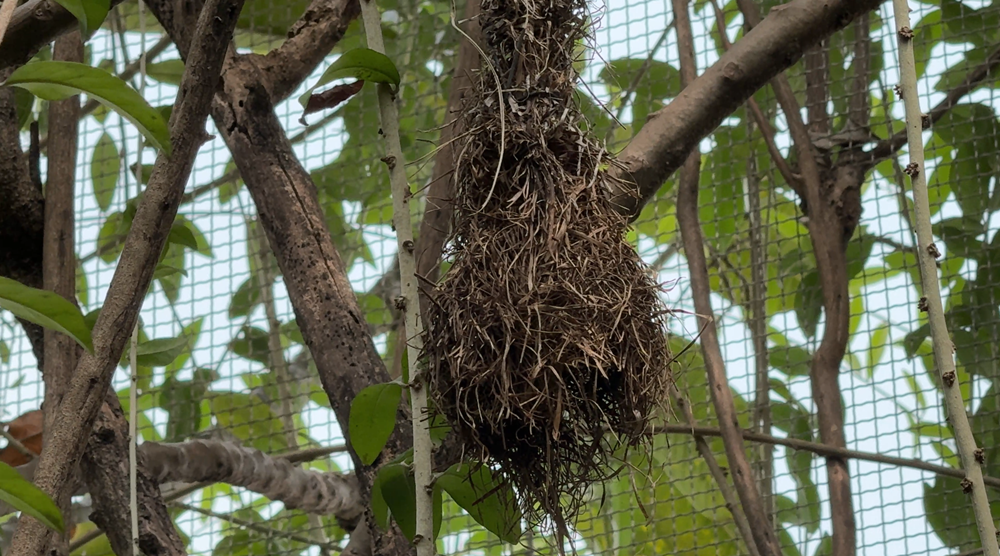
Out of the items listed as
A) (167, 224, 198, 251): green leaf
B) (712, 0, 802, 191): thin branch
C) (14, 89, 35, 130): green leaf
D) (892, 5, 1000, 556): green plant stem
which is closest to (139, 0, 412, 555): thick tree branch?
(167, 224, 198, 251): green leaf

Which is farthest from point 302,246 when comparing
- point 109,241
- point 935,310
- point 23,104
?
point 109,241

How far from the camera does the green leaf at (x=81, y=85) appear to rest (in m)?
0.59

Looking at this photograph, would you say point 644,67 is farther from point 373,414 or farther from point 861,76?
point 373,414

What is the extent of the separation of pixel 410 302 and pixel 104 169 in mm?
1547

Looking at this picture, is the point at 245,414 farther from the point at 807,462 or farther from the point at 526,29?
the point at 526,29

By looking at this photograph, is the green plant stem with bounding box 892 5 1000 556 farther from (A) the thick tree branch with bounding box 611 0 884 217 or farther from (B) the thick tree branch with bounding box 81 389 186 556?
(B) the thick tree branch with bounding box 81 389 186 556

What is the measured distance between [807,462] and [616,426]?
0.85m

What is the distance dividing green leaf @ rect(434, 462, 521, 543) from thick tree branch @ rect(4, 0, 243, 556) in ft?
0.69

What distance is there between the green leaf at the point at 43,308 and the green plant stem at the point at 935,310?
47 centimetres

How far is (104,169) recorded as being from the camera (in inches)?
80.3

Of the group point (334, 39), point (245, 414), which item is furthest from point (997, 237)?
point (245, 414)

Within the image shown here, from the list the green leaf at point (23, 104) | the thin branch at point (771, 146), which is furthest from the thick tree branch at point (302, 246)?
the thin branch at point (771, 146)

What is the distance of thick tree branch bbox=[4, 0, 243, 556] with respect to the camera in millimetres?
645

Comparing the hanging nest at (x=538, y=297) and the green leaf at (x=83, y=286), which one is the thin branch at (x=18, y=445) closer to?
the hanging nest at (x=538, y=297)
